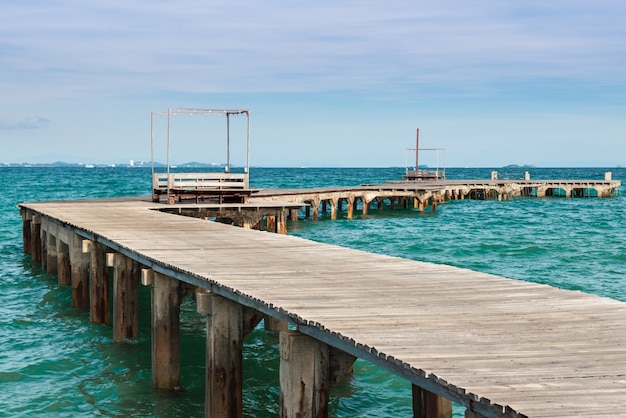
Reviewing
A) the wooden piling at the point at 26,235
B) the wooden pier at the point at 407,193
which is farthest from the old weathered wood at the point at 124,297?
the wooden pier at the point at 407,193

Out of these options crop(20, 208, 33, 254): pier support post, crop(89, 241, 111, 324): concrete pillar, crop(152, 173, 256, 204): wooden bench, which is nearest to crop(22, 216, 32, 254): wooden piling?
crop(20, 208, 33, 254): pier support post

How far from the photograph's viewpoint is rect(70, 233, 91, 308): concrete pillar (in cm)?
1556

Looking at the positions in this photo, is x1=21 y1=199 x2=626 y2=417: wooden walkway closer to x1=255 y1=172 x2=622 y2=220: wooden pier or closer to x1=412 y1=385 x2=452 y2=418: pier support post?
x1=412 y1=385 x2=452 y2=418: pier support post

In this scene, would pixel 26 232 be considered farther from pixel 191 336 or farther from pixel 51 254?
pixel 191 336

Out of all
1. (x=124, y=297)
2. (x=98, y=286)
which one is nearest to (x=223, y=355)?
(x=124, y=297)

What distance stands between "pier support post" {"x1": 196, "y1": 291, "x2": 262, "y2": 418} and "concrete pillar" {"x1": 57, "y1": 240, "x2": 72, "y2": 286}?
1039cm

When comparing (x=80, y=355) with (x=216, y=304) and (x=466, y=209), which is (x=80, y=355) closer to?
(x=216, y=304)

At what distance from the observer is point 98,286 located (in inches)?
559

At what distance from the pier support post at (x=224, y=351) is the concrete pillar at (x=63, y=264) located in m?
10.4

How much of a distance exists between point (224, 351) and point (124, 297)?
4.84 meters

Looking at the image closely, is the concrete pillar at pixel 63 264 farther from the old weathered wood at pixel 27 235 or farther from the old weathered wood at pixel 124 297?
the old weathered wood at pixel 27 235

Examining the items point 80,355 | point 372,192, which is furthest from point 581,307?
point 372,192

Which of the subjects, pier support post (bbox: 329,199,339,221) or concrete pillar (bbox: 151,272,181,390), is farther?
pier support post (bbox: 329,199,339,221)

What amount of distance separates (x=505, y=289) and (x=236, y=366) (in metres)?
2.89
